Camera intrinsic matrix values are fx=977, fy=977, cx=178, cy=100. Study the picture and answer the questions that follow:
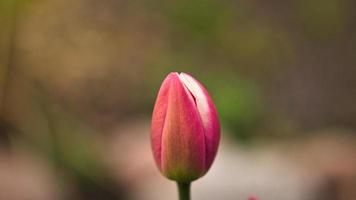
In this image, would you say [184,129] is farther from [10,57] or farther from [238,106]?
[238,106]

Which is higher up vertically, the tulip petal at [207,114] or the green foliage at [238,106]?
the green foliage at [238,106]

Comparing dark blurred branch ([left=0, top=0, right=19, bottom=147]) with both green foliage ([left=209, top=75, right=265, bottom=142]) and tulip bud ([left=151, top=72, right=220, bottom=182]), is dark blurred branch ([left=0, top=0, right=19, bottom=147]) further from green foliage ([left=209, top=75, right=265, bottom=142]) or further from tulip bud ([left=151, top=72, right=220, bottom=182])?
tulip bud ([left=151, top=72, right=220, bottom=182])

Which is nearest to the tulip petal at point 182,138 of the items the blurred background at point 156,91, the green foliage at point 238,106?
the blurred background at point 156,91

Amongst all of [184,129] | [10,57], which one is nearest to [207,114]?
[184,129]

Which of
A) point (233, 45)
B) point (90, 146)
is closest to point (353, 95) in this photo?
point (233, 45)

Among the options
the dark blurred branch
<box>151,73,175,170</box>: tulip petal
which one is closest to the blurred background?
the dark blurred branch

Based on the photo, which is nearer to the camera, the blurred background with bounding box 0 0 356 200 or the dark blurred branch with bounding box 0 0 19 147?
the dark blurred branch with bounding box 0 0 19 147

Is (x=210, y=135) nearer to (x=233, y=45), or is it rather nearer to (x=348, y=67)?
(x=233, y=45)

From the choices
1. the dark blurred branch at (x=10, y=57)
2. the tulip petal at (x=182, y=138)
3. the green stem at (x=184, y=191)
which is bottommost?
the green stem at (x=184, y=191)

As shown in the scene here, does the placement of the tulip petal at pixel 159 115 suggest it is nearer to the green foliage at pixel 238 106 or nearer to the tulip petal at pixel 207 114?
the tulip petal at pixel 207 114
